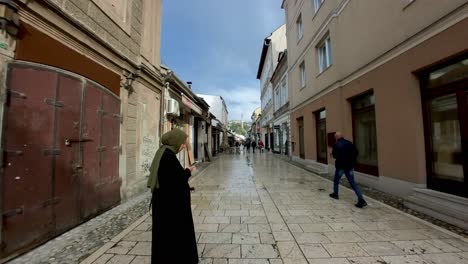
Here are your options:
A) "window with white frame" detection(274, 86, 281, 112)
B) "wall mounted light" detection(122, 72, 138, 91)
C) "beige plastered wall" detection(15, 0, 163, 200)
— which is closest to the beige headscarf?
"beige plastered wall" detection(15, 0, 163, 200)

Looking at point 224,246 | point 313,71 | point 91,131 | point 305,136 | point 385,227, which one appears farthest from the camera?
point 305,136

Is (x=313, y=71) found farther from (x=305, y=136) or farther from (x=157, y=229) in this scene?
(x=157, y=229)

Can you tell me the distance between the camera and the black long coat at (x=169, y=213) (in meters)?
2.29

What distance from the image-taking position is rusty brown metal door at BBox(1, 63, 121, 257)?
2865 millimetres

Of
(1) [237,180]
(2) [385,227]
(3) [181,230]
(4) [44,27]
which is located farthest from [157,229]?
(1) [237,180]

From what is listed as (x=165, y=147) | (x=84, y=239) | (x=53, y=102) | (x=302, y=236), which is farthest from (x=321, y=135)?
(x=53, y=102)

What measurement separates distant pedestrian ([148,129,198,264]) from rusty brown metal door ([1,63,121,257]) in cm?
206

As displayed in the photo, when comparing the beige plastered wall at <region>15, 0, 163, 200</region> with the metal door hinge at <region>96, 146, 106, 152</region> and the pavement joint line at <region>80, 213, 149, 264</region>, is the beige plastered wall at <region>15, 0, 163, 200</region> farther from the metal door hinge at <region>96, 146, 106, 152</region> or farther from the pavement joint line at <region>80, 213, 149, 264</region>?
the pavement joint line at <region>80, 213, 149, 264</region>

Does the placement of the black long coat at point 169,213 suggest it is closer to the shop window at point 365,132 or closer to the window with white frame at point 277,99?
the shop window at point 365,132

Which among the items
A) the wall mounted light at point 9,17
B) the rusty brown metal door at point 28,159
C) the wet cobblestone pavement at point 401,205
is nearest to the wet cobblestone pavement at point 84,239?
the rusty brown metal door at point 28,159

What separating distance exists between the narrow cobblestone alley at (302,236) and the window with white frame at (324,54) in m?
6.87

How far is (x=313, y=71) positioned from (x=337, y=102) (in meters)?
3.37

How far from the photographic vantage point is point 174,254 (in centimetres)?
235

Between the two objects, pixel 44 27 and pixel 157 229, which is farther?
pixel 44 27
